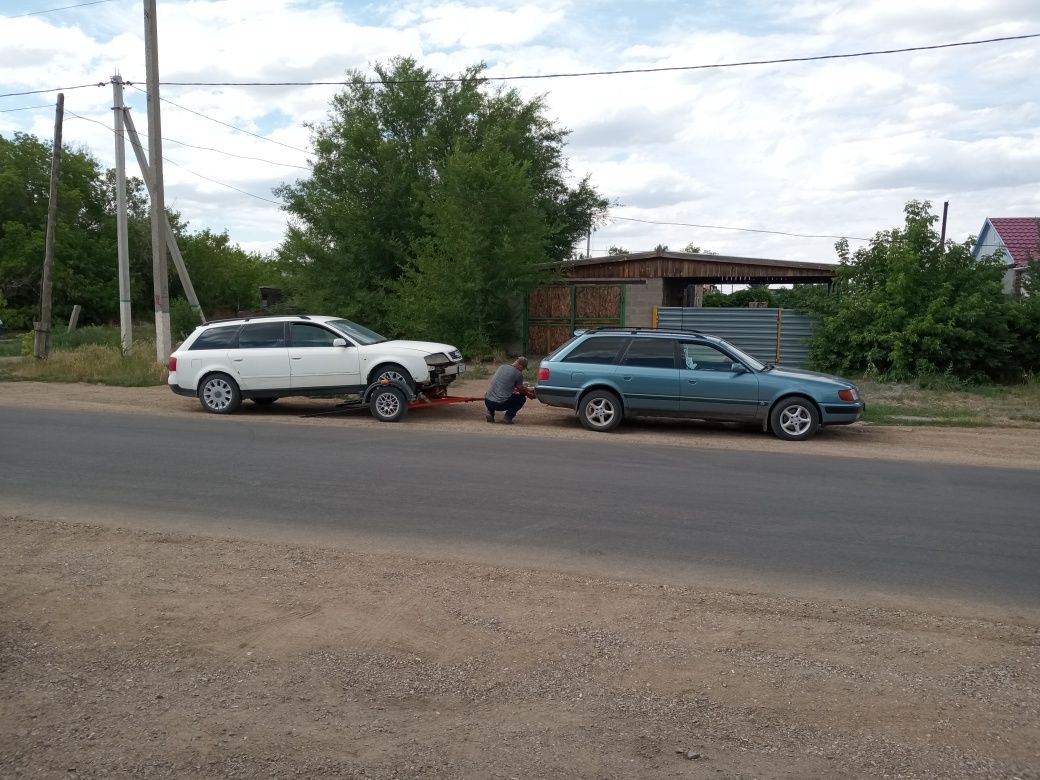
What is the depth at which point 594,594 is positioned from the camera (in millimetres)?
6004

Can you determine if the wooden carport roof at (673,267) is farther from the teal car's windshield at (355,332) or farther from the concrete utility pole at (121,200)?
Result: the concrete utility pole at (121,200)

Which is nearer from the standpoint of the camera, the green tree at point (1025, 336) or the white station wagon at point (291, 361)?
the white station wagon at point (291, 361)

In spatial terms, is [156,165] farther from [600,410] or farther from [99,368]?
[600,410]

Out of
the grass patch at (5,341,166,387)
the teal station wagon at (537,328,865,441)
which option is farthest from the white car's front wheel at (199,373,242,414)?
the grass patch at (5,341,166,387)

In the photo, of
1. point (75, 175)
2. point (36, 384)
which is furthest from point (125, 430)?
point (75, 175)

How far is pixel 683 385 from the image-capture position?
521 inches

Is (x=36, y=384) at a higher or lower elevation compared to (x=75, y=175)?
lower

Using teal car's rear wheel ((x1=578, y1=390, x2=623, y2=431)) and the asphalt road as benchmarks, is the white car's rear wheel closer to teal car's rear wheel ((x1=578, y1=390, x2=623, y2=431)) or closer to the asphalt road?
the asphalt road

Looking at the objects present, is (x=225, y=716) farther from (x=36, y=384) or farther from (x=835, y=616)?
(x=36, y=384)

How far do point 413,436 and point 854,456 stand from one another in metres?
5.89

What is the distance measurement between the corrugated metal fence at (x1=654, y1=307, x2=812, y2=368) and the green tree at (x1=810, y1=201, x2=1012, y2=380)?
139 centimetres

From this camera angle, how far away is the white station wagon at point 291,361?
14.4 meters

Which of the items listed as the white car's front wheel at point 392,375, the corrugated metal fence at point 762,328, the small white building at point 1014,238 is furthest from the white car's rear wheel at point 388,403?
the small white building at point 1014,238

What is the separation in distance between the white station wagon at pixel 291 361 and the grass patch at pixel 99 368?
5.26 m
